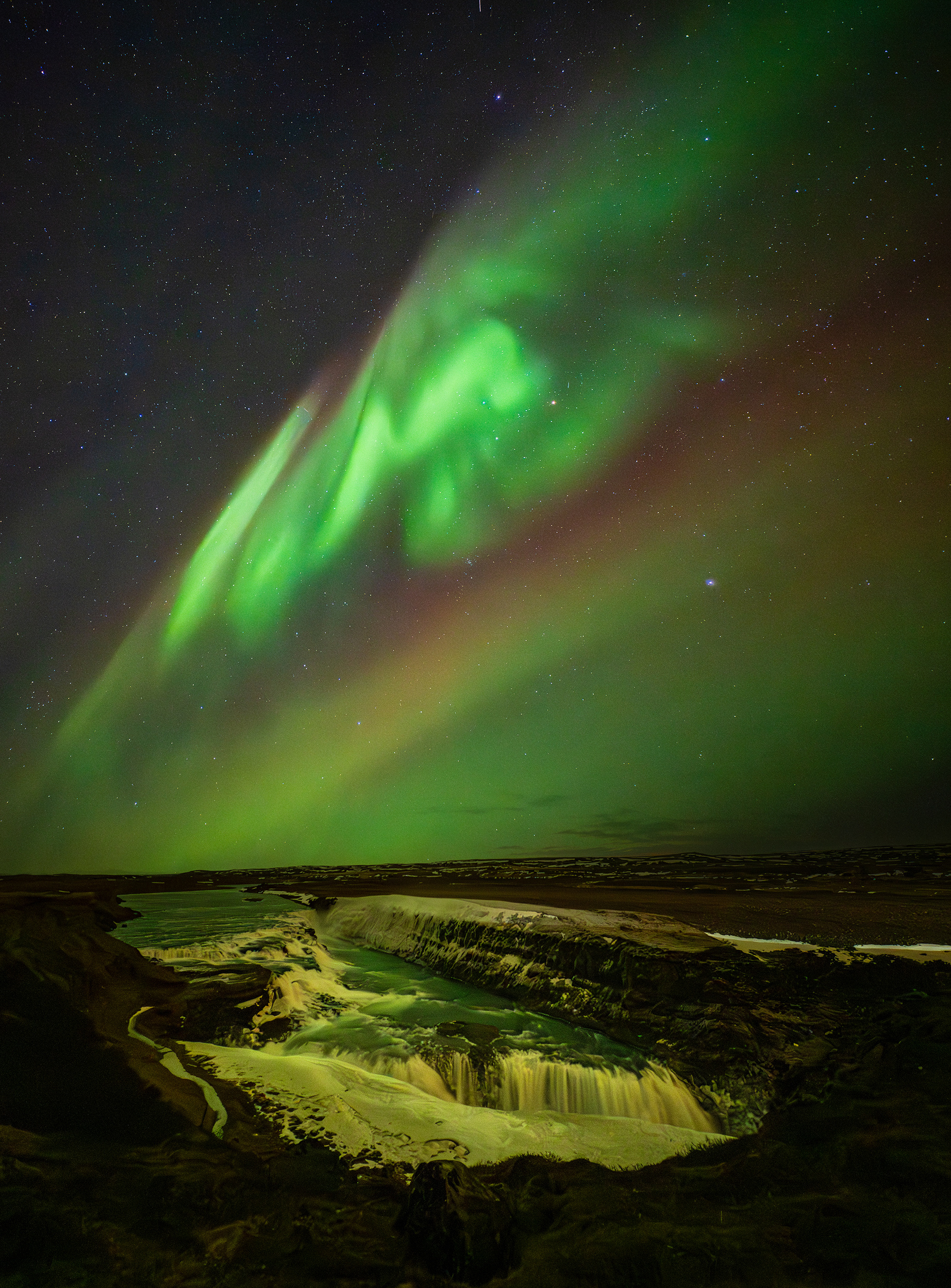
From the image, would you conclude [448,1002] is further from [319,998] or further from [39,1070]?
[39,1070]

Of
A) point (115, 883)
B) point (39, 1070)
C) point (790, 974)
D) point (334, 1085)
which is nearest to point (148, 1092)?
point (39, 1070)

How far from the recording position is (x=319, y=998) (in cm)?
1412

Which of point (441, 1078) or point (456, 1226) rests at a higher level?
point (456, 1226)

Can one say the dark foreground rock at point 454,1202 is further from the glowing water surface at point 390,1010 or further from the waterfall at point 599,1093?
the glowing water surface at point 390,1010

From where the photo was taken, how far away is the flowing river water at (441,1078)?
7004mm

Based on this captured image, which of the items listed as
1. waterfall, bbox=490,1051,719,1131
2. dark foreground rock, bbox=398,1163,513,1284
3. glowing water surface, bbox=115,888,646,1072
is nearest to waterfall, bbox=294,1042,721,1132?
waterfall, bbox=490,1051,719,1131

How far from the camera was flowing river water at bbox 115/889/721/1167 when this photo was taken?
7.00 metres

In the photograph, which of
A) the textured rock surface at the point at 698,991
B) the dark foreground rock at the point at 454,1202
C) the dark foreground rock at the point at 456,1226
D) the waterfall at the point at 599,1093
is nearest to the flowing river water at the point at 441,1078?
the waterfall at the point at 599,1093

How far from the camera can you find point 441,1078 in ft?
31.7

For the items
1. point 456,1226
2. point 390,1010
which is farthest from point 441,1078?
point 456,1226

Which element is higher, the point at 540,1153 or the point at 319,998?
the point at 540,1153

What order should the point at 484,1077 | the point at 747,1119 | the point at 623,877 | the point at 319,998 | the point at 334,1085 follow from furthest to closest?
the point at 623,877 → the point at 319,998 → the point at 484,1077 → the point at 334,1085 → the point at 747,1119

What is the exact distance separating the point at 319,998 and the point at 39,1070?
8.13 meters

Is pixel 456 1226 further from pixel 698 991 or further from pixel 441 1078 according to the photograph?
pixel 698 991
